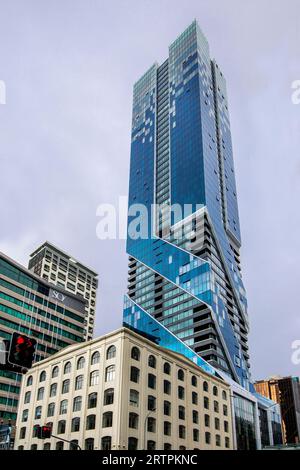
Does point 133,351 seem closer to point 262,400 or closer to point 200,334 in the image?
point 200,334

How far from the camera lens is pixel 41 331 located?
99062 mm

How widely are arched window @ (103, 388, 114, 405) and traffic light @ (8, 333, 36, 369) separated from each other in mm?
43912

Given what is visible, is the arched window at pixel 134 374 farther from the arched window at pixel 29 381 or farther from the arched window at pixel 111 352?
the arched window at pixel 29 381

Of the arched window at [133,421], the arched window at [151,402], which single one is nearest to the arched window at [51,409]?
the arched window at [133,421]

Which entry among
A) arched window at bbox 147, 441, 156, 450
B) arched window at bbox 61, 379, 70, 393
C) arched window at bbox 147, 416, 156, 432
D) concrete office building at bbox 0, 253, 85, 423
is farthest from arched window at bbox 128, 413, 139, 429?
concrete office building at bbox 0, 253, 85, 423

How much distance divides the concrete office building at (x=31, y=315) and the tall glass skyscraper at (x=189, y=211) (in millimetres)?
38963

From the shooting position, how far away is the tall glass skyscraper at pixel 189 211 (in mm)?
131250

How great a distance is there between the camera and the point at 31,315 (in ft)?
321

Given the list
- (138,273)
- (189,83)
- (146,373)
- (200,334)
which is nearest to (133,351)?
(146,373)

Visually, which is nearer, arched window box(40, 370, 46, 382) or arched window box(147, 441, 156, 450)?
arched window box(147, 441, 156, 450)

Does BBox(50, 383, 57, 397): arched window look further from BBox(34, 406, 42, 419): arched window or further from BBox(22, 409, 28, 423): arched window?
BBox(22, 409, 28, 423): arched window

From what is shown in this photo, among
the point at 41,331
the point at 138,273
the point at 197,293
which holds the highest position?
the point at 138,273

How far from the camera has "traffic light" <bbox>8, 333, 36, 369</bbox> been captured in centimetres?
1373
